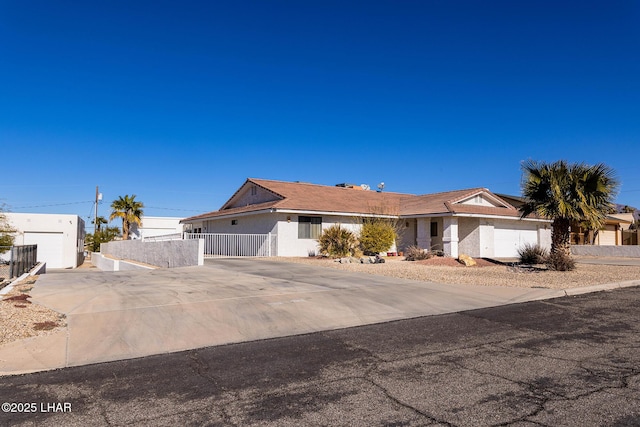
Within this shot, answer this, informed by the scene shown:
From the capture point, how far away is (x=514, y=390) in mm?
4559

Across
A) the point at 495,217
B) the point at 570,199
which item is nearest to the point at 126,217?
the point at 495,217

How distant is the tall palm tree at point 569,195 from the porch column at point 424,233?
9198 millimetres

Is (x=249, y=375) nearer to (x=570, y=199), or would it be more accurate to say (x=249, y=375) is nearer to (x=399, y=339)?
(x=399, y=339)

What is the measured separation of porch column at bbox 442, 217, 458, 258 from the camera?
81.6 ft

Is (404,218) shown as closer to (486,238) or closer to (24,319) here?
(486,238)

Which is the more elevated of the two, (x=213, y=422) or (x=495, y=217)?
(x=495, y=217)

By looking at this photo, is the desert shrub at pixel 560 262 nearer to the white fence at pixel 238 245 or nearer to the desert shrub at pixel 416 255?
the desert shrub at pixel 416 255

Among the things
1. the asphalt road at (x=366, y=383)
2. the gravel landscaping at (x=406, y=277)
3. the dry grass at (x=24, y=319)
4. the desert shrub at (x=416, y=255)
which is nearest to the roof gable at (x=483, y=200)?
the desert shrub at (x=416, y=255)

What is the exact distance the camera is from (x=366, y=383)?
481cm

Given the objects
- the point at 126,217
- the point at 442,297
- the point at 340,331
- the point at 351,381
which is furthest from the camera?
the point at 126,217

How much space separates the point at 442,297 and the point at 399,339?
420 centimetres

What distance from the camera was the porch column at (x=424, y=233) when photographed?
89.4 ft

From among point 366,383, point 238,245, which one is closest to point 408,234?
point 238,245

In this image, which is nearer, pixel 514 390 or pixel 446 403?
pixel 446 403
